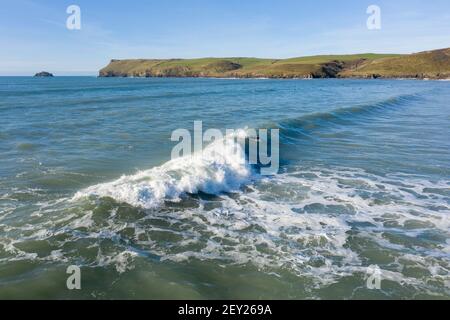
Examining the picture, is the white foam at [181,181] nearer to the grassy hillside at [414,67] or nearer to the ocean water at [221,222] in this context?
the ocean water at [221,222]

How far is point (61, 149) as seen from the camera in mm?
21812

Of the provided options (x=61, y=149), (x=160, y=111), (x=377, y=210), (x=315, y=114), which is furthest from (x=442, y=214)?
(x=160, y=111)

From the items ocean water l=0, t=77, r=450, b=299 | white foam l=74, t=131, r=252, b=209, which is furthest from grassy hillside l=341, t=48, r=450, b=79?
white foam l=74, t=131, r=252, b=209

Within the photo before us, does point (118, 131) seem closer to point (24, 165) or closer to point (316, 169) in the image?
point (24, 165)

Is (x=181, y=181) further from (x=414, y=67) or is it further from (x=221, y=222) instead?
(x=414, y=67)

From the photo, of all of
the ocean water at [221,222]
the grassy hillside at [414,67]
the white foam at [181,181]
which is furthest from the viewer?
the grassy hillside at [414,67]

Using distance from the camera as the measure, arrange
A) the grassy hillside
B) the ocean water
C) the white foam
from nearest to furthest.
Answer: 1. the ocean water
2. the white foam
3. the grassy hillside

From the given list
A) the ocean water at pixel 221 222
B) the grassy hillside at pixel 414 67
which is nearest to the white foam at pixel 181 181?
the ocean water at pixel 221 222

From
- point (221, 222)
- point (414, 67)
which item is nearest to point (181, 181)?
point (221, 222)

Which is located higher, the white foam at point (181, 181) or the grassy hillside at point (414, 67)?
the grassy hillside at point (414, 67)

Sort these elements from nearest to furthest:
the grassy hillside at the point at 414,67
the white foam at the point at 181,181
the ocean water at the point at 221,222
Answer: the ocean water at the point at 221,222 < the white foam at the point at 181,181 < the grassy hillside at the point at 414,67

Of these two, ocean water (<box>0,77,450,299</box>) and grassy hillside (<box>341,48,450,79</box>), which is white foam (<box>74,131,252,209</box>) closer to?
ocean water (<box>0,77,450,299</box>)

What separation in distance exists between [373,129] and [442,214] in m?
19.0
